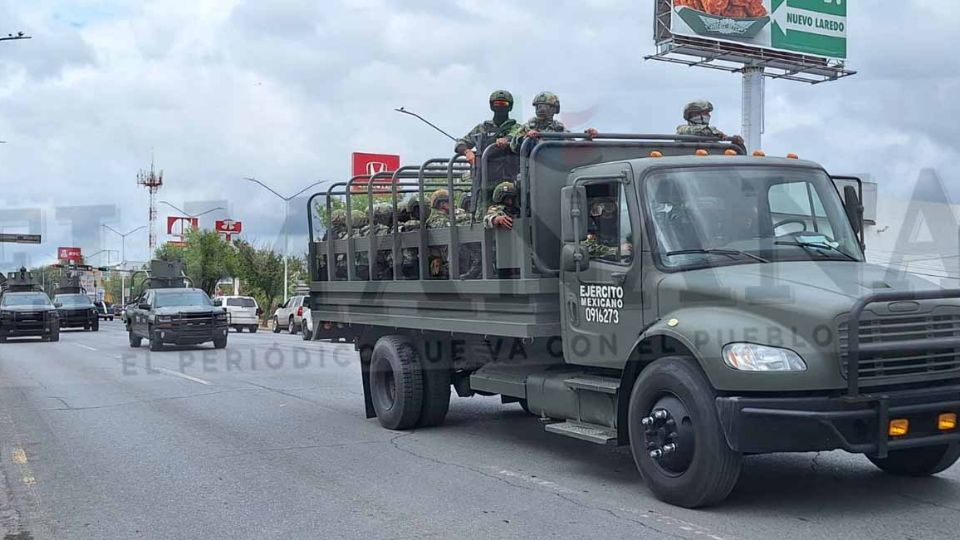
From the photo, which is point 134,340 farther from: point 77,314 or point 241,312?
point 77,314

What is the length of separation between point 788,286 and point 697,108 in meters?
3.02

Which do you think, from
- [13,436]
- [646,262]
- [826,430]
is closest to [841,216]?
[646,262]

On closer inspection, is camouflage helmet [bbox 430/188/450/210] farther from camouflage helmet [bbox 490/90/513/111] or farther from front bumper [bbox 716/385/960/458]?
front bumper [bbox 716/385/960/458]

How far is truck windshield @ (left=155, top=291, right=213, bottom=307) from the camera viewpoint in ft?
84.5

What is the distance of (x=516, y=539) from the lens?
5918 mm

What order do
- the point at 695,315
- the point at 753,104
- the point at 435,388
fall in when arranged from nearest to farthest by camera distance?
the point at 695,315 → the point at 435,388 → the point at 753,104

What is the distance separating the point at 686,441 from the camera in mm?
6352

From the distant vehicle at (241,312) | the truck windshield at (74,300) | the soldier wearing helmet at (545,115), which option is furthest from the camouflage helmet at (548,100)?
the truck windshield at (74,300)

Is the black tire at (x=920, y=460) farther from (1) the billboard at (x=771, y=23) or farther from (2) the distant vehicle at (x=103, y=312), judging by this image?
(2) the distant vehicle at (x=103, y=312)

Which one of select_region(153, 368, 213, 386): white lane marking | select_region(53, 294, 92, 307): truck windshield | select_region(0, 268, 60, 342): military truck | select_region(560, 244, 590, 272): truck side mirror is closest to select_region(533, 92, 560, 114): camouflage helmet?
select_region(560, 244, 590, 272): truck side mirror

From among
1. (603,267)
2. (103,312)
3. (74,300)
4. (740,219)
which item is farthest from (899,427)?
(103,312)

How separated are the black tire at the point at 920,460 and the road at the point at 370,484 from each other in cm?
9

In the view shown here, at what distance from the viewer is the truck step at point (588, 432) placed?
7082 millimetres

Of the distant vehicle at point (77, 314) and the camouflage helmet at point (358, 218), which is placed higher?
the camouflage helmet at point (358, 218)
